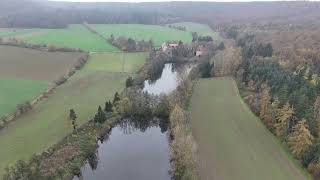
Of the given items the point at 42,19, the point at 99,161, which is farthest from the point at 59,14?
the point at 99,161

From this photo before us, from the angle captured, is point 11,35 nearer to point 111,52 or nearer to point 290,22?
point 111,52

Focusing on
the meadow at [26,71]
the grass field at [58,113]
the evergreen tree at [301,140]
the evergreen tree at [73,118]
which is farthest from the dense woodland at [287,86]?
the meadow at [26,71]

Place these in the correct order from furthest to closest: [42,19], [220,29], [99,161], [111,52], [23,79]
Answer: [220,29], [42,19], [111,52], [23,79], [99,161]

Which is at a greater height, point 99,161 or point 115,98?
point 115,98

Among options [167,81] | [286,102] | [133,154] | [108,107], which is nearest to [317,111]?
[286,102]

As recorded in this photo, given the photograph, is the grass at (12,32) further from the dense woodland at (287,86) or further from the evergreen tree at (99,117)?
the evergreen tree at (99,117)

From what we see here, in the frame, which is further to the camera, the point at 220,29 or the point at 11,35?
the point at 220,29

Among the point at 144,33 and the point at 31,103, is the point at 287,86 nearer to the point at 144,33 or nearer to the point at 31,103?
the point at 31,103
